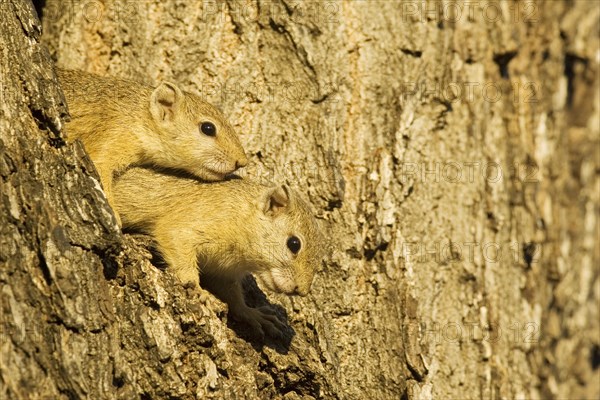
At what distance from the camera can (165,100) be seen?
6.53m

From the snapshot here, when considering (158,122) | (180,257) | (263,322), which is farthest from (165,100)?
(263,322)

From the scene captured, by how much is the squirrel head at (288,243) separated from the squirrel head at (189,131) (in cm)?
43

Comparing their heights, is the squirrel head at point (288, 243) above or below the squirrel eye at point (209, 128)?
below

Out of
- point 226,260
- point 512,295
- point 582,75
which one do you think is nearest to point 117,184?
point 226,260

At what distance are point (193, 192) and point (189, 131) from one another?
1.52 ft

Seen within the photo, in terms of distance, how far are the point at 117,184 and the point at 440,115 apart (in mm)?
2720

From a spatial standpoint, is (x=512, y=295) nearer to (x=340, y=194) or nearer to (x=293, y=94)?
(x=340, y=194)

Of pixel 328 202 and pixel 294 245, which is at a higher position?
pixel 328 202

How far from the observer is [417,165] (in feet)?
23.1

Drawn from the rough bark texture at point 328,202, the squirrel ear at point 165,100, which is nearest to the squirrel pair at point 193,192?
the squirrel ear at point 165,100

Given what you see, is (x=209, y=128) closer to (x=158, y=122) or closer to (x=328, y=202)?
(x=158, y=122)

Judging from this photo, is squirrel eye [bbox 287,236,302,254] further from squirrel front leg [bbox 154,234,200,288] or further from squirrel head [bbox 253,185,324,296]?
squirrel front leg [bbox 154,234,200,288]

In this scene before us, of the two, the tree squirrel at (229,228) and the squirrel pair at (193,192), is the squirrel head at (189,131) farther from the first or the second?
the tree squirrel at (229,228)

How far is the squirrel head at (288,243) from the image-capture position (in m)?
6.30
